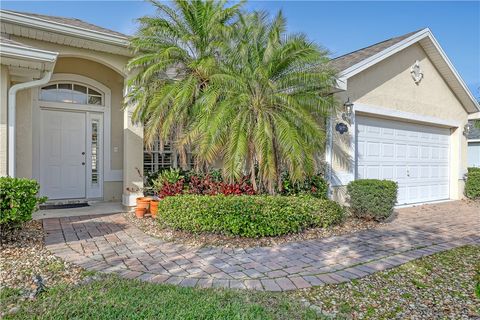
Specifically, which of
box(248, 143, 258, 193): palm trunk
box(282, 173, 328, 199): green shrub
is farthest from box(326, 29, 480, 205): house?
box(248, 143, 258, 193): palm trunk

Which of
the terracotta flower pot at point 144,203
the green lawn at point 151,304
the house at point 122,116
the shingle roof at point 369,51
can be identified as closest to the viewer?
the green lawn at point 151,304

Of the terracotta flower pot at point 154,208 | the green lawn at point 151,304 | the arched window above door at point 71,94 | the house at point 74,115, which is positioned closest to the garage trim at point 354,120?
the terracotta flower pot at point 154,208

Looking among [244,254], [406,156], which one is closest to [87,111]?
[244,254]

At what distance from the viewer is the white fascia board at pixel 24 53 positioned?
5203mm

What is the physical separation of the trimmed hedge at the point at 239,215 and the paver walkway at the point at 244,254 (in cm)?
46

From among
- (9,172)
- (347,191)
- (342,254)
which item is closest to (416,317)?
(342,254)

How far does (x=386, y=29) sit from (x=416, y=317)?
1247 cm

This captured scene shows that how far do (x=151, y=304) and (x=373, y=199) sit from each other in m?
5.91

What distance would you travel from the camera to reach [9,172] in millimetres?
5535

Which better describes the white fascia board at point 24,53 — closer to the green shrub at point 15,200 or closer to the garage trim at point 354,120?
the green shrub at point 15,200

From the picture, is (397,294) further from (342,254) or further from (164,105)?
(164,105)

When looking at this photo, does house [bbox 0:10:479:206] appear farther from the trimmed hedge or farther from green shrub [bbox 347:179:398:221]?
the trimmed hedge

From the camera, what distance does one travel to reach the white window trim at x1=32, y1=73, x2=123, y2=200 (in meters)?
8.31

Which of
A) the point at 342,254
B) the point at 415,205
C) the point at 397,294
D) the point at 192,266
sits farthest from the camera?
the point at 415,205
